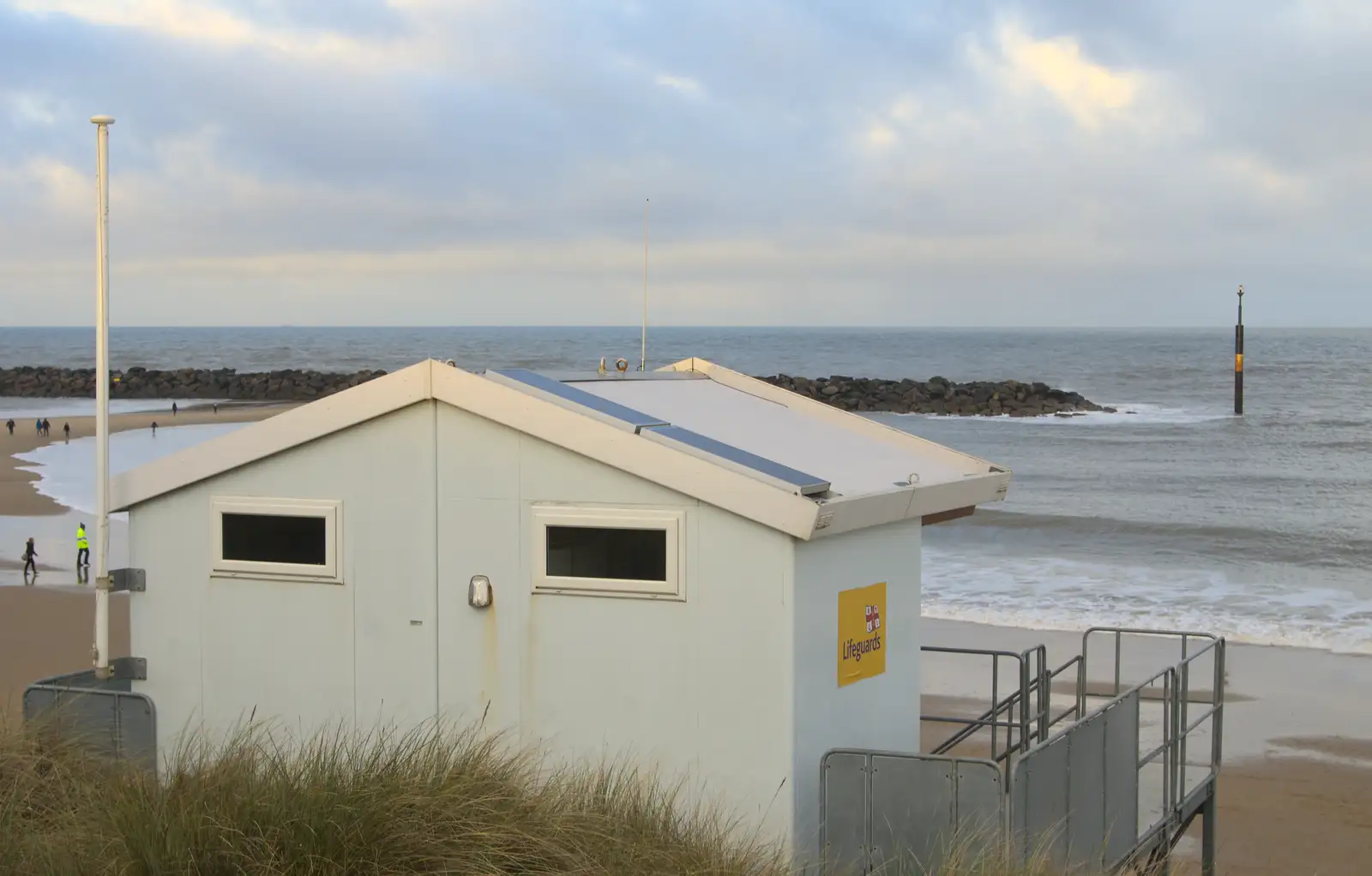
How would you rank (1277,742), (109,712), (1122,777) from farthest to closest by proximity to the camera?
(1277,742)
(1122,777)
(109,712)

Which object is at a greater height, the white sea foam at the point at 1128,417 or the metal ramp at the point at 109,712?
the metal ramp at the point at 109,712

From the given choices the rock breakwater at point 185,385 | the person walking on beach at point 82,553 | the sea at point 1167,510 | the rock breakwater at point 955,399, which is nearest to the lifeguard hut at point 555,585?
the sea at point 1167,510

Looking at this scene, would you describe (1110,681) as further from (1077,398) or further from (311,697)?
(1077,398)

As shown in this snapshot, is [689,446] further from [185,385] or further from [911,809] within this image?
[185,385]

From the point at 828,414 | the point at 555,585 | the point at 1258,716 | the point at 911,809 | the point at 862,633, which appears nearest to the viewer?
the point at 911,809

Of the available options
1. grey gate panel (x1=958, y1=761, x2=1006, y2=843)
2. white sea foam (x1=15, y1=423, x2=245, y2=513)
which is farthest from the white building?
white sea foam (x1=15, y1=423, x2=245, y2=513)

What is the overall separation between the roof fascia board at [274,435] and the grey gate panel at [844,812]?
9.04 feet

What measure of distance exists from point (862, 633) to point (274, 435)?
3285 mm

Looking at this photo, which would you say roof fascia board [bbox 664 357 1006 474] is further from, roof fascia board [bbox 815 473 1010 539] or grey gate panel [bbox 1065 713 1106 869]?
grey gate panel [bbox 1065 713 1106 869]

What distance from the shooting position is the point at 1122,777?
8.39 metres

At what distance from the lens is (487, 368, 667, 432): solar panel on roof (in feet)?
24.4

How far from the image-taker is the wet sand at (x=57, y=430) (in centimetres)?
3529

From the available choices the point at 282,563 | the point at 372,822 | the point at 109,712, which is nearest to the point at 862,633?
the point at 372,822

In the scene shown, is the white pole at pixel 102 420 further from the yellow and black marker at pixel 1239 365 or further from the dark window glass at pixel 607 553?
the yellow and black marker at pixel 1239 365
